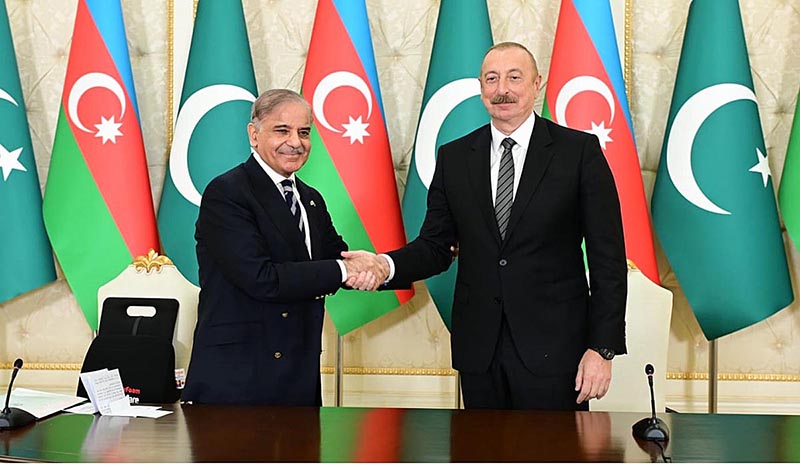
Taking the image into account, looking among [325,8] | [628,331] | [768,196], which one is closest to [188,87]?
[325,8]

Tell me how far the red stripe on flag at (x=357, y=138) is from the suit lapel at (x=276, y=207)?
38.9 inches

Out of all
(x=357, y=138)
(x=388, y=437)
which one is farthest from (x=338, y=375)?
(x=388, y=437)

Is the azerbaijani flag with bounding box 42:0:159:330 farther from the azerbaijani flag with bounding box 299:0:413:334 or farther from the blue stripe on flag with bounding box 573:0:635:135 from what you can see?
the blue stripe on flag with bounding box 573:0:635:135

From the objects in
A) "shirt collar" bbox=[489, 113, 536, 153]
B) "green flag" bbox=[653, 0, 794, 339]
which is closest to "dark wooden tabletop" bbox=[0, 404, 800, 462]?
"shirt collar" bbox=[489, 113, 536, 153]

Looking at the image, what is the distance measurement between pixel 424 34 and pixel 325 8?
0.46 metres

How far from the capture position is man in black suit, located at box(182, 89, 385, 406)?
94.3 inches

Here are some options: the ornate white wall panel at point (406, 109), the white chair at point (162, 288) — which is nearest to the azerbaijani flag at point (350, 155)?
the ornate white wall panel at point (406, 109)

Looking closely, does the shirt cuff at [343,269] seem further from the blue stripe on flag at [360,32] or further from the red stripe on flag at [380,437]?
the blue stripe on flag at [360,32]

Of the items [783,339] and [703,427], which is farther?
[783,339]

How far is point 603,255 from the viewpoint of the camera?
243 centimetres

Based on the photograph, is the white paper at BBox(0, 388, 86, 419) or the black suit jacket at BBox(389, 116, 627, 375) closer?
the white paper at BBox(0, 388, 86, 419)

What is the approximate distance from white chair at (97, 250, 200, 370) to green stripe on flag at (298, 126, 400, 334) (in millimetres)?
584

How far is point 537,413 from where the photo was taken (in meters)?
2.09

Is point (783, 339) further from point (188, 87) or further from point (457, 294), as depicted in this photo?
point (188, 87)
